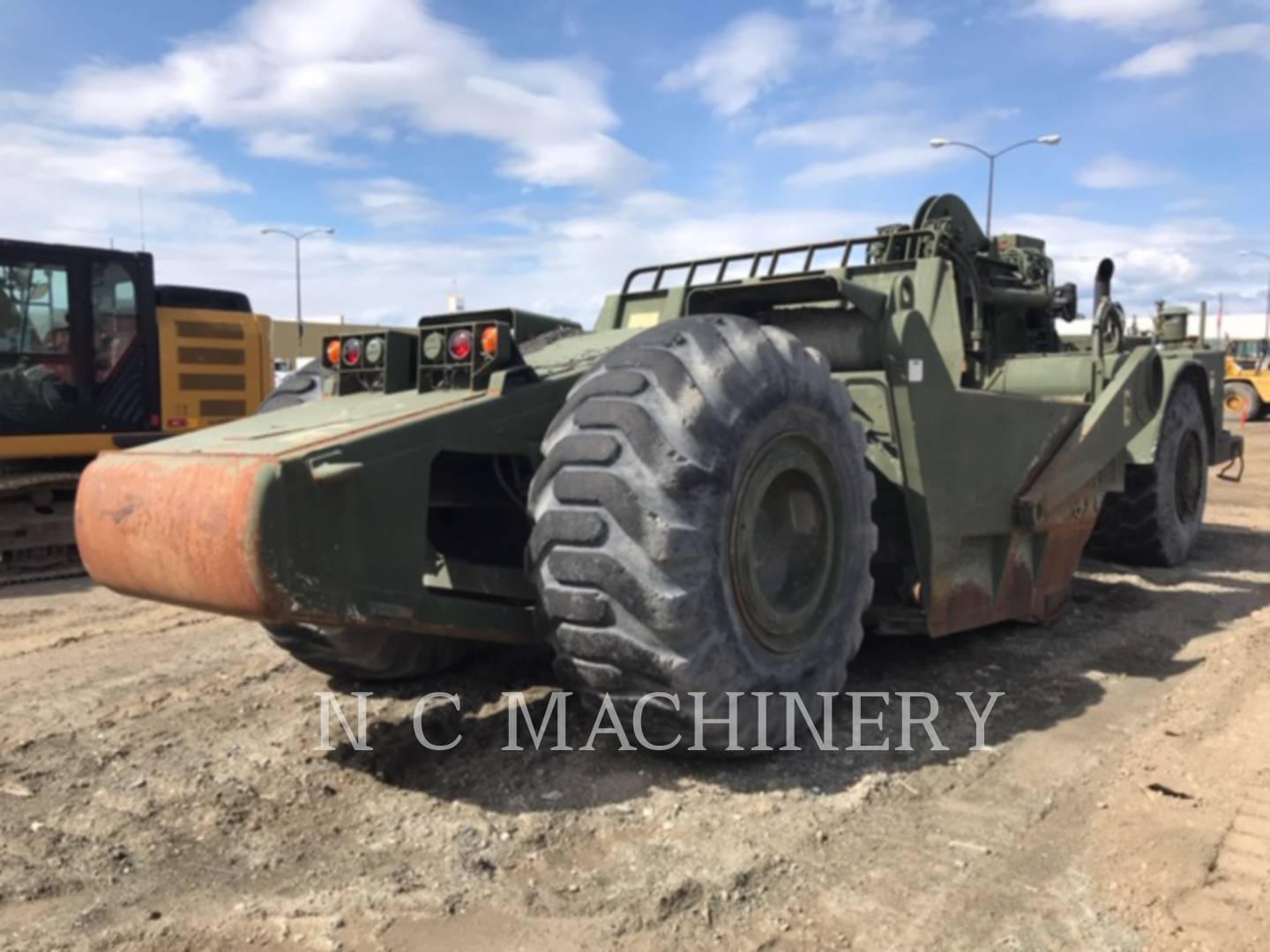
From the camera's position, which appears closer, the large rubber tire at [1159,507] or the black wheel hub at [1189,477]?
the large rubber tire at [1159,507]

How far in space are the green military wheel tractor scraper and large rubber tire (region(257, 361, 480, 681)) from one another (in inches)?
0.6

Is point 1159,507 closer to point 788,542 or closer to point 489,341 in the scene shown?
point 788,542

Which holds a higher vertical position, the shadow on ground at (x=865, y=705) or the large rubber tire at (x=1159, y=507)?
the large rubber tire at (x=1159, y=507)

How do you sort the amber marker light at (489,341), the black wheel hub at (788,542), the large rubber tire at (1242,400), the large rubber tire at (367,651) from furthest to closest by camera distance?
the large rubber tire at (1242,400) → the large rubber tire at (367,651) → the amber marker light at (489,341) → the black wheel hub at (788,542)

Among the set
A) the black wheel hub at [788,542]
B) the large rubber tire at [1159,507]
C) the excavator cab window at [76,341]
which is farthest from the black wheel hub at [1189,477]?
the excavator cab window at [76,341]

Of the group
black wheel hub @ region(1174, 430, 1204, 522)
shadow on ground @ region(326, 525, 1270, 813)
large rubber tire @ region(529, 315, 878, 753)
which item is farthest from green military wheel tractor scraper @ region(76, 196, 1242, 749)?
black wheel hub @ region(1174, 430, 1204, 522)

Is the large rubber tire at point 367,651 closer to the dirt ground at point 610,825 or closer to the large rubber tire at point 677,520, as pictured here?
the dirt ground at point 610,825

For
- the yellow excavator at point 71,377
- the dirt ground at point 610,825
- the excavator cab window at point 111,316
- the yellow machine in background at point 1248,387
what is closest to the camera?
the dirt ground at point 610,825

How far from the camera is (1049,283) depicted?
8148 mm

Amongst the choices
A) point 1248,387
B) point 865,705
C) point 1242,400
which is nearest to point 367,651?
point 865,705

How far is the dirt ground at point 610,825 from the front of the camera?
116 inches

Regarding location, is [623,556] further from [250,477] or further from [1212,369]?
[1212,369]

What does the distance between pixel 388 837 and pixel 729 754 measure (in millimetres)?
1137

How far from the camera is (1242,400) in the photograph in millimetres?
29094
